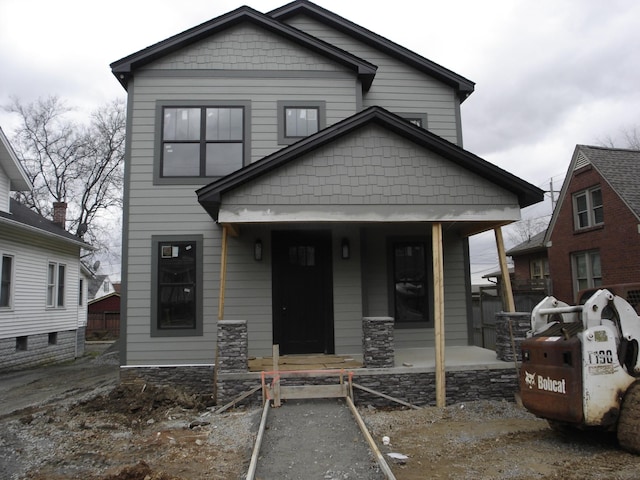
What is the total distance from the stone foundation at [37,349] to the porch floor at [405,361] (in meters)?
9.40

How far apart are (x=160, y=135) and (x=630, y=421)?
8.78 metres

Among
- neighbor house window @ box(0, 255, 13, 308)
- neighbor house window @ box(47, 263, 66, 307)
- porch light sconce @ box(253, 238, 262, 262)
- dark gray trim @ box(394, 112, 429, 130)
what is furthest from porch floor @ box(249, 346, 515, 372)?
neighbor house window @ box(47, 263, 66, 307)

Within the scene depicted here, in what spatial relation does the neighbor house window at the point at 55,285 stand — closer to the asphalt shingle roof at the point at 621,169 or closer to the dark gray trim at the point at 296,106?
the dark gray trim at the point at 296,106

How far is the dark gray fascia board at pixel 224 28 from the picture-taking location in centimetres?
975

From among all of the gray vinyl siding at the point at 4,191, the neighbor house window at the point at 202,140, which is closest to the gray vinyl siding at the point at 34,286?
the gray vinyl siding at the point at 4,191

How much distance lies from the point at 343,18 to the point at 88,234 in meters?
25.9

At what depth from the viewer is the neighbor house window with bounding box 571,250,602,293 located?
1931cm

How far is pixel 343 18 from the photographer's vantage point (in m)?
11.2

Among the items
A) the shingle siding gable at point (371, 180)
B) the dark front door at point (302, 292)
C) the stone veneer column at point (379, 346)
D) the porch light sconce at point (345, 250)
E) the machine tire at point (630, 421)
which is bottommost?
the machine tire at point (630, 421)

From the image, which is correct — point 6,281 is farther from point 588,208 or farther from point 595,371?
point 588,208

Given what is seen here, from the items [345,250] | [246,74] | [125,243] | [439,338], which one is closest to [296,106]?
[246,74]

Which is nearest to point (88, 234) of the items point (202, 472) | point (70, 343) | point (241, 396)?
point (70, 343)

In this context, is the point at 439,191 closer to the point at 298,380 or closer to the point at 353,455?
the point at 298,380

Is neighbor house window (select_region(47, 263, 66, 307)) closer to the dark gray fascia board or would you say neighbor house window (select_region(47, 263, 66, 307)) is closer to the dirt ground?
the dirt ground
